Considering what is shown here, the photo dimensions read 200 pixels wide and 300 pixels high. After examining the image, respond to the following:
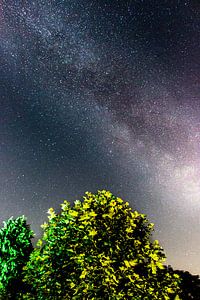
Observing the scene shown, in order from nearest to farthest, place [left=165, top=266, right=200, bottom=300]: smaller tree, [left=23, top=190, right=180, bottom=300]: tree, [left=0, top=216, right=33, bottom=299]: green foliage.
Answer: [left=23, top=190, right=180, bottom=300]: tree, [left=0, top=216, right=33, bottom=299]: green foliage, [left=165, top=266, right=200, bottom=300]: smaller tree

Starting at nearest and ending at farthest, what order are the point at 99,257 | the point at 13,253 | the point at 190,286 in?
1. the point at 99,257
2. the point at 13,253
3. the point at 190,286

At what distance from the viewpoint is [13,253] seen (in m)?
20.1

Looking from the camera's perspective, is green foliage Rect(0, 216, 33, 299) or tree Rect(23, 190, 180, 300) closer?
tree Rect(23, 190, 180, 300)

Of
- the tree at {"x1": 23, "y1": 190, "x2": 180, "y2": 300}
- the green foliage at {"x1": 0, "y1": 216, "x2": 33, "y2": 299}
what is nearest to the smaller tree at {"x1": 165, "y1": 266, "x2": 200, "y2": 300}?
the green foliage at {"x1": 0, "y1": 216, "x2": 33, "y2": 299}

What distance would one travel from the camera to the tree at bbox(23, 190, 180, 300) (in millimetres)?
12390

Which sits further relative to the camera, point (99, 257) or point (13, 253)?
point (13, 253)

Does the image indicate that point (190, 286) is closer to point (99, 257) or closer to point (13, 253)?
point (13, 253)

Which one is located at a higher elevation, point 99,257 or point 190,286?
point 190,286

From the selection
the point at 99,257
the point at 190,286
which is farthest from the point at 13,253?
the point at 190,286

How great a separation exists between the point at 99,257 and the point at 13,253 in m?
9.42

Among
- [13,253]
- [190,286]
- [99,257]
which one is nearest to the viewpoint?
[99,257]

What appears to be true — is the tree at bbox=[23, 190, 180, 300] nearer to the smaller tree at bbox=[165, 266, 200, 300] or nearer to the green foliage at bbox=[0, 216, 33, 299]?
the green foliage at bbox=[0, 216, 33, 299]

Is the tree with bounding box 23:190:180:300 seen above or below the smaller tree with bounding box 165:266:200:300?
below

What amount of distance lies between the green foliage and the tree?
516cm
